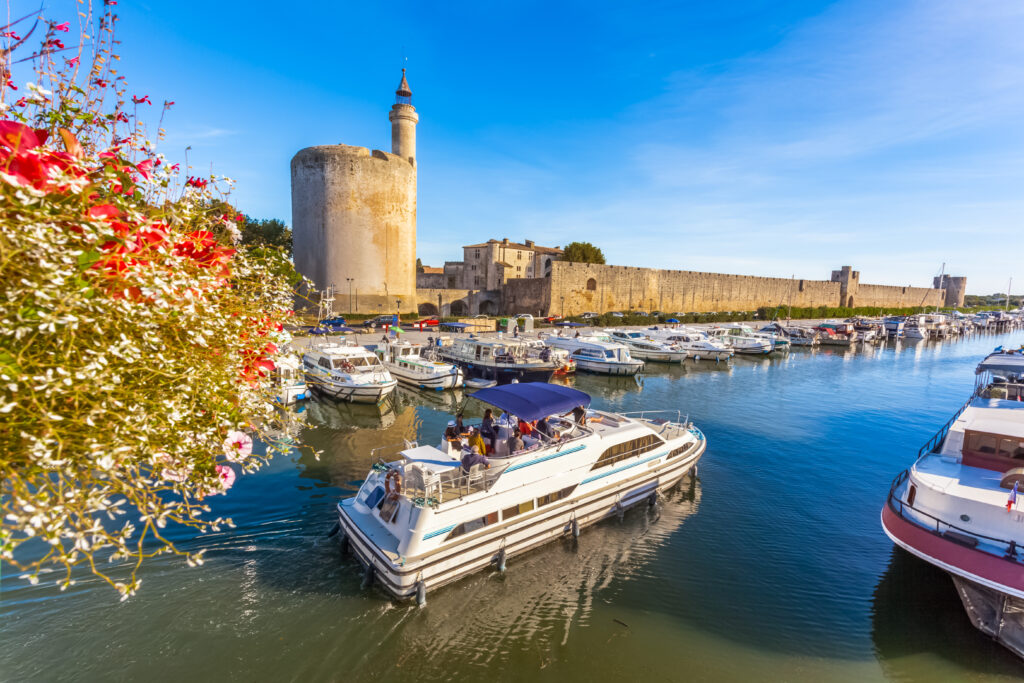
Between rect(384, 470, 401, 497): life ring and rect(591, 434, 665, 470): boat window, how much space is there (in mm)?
4542

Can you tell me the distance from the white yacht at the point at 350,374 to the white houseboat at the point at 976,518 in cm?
1746

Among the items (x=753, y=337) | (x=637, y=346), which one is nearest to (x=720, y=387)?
(x=637, y=346)

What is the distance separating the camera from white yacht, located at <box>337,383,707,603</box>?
28.2 feet

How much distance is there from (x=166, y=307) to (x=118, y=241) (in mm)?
343

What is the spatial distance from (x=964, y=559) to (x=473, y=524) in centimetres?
825

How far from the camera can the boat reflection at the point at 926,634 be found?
25.1 feet

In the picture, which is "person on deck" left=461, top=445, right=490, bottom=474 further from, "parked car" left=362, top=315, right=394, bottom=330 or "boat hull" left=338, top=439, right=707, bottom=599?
"parked car" left=362, top=315, right=394, bottom=330

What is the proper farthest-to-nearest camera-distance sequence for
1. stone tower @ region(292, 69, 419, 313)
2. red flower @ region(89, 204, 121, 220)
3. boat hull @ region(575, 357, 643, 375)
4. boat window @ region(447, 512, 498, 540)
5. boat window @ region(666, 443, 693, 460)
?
stone tower @ region(292, 69, 419, 313) → boat hull @ region(575, 357, 643, 375) → boat window @ region(666, 443, 693, 460) → boat window @ region(447, 512, 498, 540) → red flower @ region(89, 204, 121, 220)

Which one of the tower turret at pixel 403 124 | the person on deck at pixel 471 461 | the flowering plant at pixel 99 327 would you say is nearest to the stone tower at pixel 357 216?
the tower turret at pixel 403 124

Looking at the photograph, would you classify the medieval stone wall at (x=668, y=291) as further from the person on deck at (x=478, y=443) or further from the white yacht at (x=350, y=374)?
the person on deck at (x=478, y=443)

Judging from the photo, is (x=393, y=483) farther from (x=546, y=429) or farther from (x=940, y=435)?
(x=940, y=435)

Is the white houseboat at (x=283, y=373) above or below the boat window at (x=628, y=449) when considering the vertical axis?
above

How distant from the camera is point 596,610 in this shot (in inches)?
341

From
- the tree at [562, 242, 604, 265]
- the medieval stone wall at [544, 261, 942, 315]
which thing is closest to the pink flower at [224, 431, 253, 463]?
the medieval stone wall at [544, 261, 942, 315]
